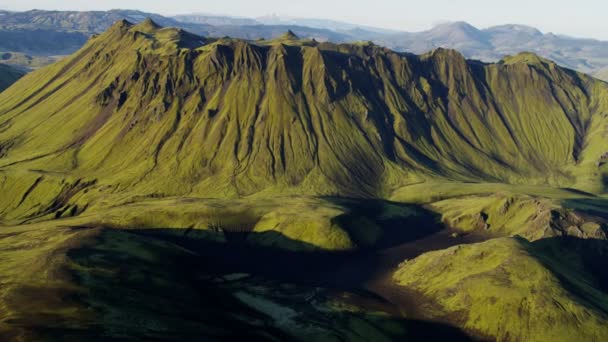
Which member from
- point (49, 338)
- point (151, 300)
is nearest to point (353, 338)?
point (151, 300)

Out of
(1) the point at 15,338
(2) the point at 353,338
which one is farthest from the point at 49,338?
(2) the point at 353,338

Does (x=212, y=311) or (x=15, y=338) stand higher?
(x=15, y=338)

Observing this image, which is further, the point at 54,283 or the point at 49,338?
the point at 54,283

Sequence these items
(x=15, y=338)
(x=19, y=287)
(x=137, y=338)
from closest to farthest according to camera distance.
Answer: (x=15, y=338), (x=137, y=338), (x=19, y=287)

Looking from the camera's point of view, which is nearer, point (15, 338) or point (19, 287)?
point (15, 338)

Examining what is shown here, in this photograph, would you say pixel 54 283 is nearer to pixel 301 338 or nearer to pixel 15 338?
pixel 15 338

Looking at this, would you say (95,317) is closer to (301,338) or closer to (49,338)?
(49,338)

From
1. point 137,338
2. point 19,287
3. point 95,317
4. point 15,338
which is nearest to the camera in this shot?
point 15,338

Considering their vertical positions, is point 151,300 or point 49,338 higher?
point 49,338

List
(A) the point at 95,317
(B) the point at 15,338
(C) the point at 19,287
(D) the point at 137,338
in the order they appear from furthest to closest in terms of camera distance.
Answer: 1. (C) the point at 19,287
2. (A) the point at 95,317
3. (D) the point at 137,338
4. (B) the point at 15,338
